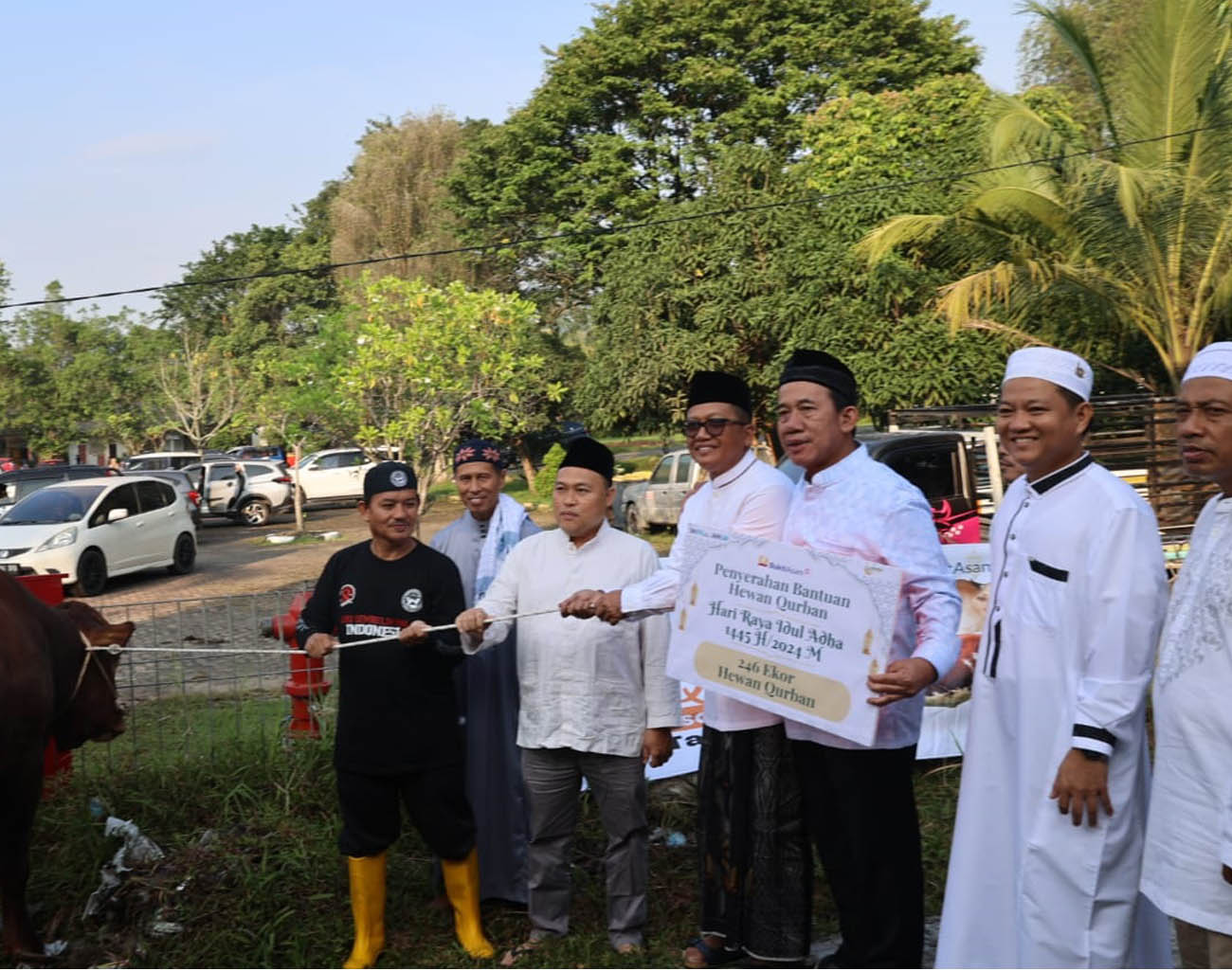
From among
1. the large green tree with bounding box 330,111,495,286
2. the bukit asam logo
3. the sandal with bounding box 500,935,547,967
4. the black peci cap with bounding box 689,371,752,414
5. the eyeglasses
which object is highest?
→ the large green tree with bounding box 330,111,495,286

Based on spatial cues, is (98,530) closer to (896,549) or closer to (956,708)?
(956,708)

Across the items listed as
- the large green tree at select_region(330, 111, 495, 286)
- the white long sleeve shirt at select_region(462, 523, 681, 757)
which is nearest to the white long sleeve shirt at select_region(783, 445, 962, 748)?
the white long sleeve shirt at select_region(462, 523, 681, 757)

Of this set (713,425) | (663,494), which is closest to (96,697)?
(713,425)

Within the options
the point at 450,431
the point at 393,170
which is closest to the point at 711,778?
the point at 450,431

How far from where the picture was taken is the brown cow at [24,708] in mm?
4172

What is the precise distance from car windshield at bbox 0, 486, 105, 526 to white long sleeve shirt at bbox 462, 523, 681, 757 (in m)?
14.0

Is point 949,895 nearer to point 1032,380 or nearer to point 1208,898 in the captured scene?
point 1208,898

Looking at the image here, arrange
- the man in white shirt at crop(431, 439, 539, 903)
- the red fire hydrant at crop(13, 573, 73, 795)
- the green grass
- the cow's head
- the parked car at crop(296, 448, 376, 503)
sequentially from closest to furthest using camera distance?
the green grass, the man in white shirt at crop(431, 439, 539, 903), the cow's head, the red fire hydrant at crop(13, 573, 73, 795), the parked car at crop(296, 448, 376, 503)

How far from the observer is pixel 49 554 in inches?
622

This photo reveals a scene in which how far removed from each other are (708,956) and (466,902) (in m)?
0.87

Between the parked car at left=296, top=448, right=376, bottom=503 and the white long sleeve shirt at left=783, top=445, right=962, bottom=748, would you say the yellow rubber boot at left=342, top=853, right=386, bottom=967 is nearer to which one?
the white long sleeve shirt at left=783, top=445, right=962, bottom=748

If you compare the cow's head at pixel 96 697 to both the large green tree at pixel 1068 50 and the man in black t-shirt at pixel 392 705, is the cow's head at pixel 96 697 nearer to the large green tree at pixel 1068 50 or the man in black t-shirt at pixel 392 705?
the man in black t-shirt at pixel 392 705

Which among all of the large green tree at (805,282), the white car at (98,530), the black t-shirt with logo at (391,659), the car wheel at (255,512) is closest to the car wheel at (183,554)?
the white car at (98,530)

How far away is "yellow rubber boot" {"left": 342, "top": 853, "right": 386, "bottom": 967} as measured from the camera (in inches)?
162
